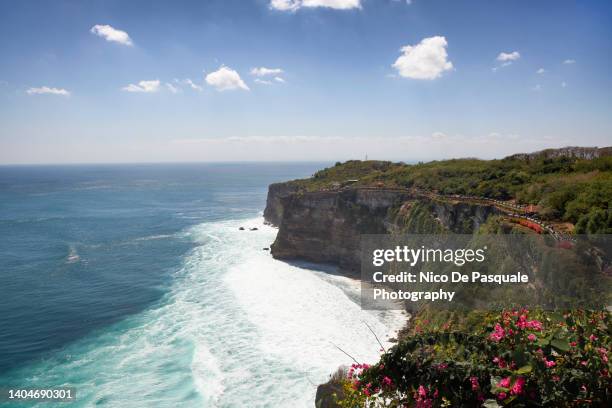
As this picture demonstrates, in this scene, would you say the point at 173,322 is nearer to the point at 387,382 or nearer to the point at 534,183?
the point at 387,382

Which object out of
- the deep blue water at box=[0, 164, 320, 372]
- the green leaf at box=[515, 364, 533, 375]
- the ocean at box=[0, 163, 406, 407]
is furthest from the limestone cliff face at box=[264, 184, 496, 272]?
the green leaf at box=[515, 364, 533, 375]

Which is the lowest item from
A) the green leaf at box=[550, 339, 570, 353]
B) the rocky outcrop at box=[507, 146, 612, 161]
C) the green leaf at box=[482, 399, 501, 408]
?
the green leaf at box=[482, 399, 501, 408]

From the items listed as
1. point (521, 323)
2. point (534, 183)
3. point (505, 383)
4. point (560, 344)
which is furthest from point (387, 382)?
point (534, 183)

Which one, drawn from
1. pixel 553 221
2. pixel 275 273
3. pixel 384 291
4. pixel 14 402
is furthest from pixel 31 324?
pixel 553 221

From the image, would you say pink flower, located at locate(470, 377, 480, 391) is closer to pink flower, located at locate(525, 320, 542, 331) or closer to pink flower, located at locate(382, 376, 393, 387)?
pink flower, located at locate(382, 376, 393, 387)

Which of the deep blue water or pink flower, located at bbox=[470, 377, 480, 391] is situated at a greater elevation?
pink flower, located at bbox=[470, 377, 480, 391]

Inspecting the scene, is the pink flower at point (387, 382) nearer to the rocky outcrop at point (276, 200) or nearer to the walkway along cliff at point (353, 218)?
the walkway along cliff at point (353, 218)

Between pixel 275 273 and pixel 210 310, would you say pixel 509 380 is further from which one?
pixel 275 273
